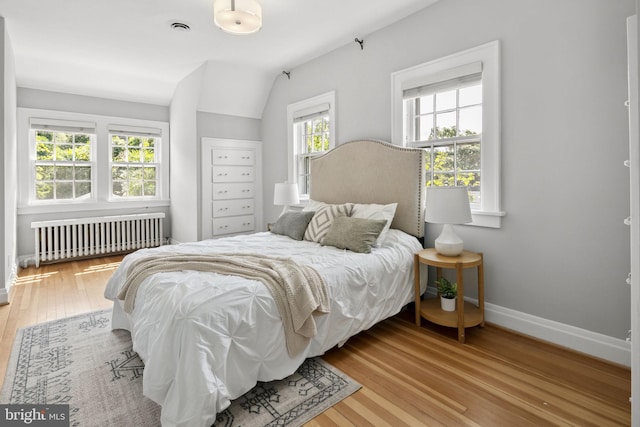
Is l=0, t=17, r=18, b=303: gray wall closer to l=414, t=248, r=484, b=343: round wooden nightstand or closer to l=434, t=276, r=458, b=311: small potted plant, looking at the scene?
l=414, t=248, r=484, b=343: round wooden nightstand

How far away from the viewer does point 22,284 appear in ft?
12.6

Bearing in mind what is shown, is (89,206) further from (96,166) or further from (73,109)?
(73,109)

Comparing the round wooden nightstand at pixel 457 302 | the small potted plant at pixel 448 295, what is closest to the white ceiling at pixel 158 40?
the round wooden nightstand at pixel 457 302

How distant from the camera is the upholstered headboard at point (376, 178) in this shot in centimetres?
312

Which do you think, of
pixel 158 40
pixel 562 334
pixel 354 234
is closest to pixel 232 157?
pixel 158 40

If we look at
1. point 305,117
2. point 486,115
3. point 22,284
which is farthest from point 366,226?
point 22,284

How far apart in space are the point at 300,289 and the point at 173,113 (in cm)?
481

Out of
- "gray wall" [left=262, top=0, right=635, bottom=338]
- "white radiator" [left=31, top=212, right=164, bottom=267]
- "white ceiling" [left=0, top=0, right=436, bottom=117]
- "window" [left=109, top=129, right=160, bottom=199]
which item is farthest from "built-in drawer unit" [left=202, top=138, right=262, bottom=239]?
"gray wall" [left=262, top=0, right=635, bottom=338]

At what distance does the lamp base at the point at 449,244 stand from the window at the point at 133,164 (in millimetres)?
4977

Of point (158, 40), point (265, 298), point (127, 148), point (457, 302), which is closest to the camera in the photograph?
point (265, 298)

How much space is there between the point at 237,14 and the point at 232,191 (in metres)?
2.95

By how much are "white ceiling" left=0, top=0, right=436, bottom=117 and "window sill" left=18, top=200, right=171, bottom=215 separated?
165 centimetres

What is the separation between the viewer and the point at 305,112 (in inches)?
177

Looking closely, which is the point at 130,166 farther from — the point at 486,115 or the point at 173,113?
the point at 486,115
